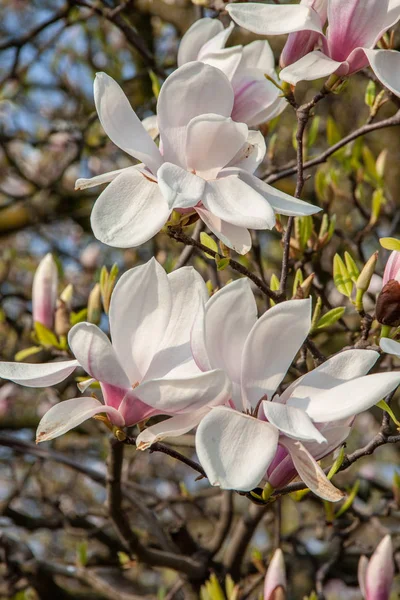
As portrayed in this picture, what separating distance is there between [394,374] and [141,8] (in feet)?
6.75

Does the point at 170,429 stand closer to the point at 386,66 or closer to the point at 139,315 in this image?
the point at 139,315

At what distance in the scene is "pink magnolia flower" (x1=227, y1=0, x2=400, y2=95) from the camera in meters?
0.73

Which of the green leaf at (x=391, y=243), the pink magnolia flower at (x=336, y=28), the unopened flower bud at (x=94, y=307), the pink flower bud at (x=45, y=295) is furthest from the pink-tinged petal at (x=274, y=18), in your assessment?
the pink flower bud at (x=45, y=295)

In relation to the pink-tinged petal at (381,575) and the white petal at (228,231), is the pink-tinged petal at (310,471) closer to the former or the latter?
the white petal at (228,231)

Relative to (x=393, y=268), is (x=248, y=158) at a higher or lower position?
higher

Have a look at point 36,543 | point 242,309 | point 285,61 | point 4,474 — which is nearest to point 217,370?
point 242,309

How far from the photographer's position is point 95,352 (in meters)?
0.65

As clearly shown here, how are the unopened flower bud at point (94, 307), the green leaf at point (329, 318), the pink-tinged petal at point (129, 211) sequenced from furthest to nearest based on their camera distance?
the unopened flower bud at point (94, 307) → the green leaf at point (329, 318) → the pink-tinged petal at point (129, 211)

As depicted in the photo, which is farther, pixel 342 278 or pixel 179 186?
pixel 342 278

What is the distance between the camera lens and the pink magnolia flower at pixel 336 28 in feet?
2.39

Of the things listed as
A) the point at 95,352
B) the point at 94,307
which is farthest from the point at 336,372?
the point at 94,307

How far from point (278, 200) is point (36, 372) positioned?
0.93ft

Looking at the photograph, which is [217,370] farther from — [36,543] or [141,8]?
[36,543]

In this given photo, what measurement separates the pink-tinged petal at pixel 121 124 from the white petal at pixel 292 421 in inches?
10.4
